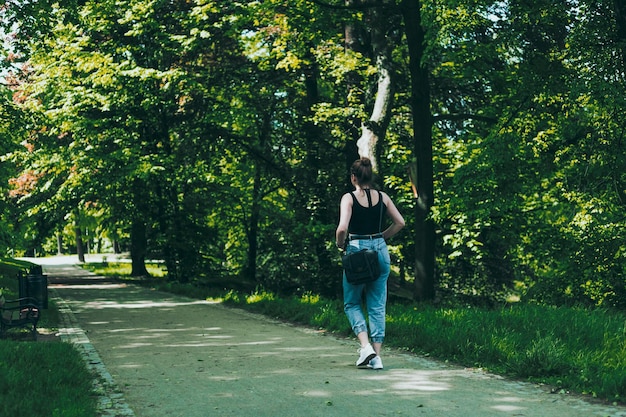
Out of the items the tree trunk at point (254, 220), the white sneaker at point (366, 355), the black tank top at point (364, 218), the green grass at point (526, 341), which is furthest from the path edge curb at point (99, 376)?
the tree trunk at point (254, 220)

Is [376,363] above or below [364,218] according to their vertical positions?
below

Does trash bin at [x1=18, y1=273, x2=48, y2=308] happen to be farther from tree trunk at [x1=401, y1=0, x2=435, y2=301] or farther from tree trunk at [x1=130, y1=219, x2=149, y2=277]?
tree trunk at [x1=130, y1=219, x2=149, y2=277]

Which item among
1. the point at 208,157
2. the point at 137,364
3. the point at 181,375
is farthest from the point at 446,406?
the point at 208,157

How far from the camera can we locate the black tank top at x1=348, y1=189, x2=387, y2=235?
748cm

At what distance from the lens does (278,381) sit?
7.05 meters

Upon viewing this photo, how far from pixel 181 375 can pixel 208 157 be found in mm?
17227

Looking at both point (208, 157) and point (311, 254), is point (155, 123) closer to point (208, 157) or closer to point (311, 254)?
point (208, 157)

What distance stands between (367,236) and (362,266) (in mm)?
308

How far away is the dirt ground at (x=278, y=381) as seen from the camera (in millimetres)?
5871

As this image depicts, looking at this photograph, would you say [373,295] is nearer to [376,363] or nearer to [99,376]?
[376,363]

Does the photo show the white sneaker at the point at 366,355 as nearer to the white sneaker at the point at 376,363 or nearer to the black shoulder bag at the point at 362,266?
the white sneaker at the point at 376,363

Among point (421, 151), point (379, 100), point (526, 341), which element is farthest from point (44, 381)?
point (421, 151)

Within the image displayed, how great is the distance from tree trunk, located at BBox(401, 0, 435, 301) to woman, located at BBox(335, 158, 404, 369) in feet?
28.5

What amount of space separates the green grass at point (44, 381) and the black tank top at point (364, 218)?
9.11 ft
